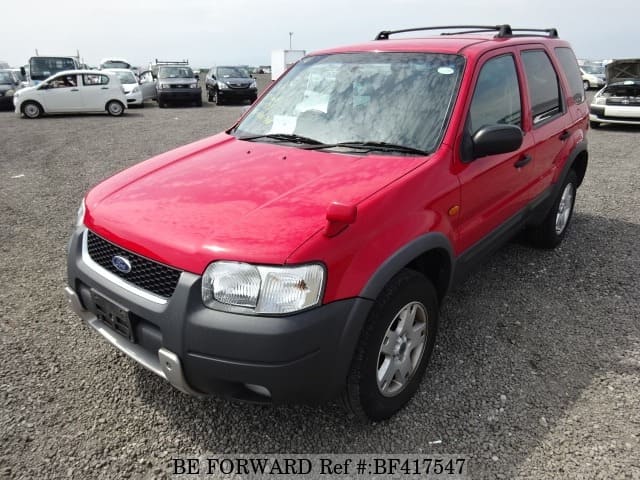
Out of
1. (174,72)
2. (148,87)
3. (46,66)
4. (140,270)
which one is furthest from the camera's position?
(46,66)

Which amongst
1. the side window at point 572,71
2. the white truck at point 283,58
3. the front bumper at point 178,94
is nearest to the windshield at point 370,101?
the side window at point 572,71

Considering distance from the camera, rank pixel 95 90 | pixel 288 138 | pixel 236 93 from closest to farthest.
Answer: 1. pixel 288 138
2. pixel 95 90
3. pixel 236 93

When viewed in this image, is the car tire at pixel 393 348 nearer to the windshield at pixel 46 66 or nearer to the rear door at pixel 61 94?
the rear door at pixel 61 94

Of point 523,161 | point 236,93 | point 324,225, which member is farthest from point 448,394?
point 236,93

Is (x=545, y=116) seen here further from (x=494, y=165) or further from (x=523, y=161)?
(x=494, y=165)

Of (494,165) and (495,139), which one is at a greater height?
(495,139)

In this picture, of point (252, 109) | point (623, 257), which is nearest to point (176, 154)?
point (252, 109)

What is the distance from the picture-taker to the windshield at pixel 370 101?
2.71m

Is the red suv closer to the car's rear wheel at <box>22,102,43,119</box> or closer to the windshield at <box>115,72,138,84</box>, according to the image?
the car's rear wheel at <box>22,102,43,119</box>

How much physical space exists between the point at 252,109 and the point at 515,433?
267 centimetres

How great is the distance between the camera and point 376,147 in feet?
8.77

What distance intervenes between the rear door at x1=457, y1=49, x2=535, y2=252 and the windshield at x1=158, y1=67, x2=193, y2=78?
55.8 ft

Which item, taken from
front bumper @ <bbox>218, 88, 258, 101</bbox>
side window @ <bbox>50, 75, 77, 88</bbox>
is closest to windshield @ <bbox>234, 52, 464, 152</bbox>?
side window @ <bbox>50, 75, 77, 88</bbox>

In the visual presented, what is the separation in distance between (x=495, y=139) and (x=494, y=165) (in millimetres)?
393
